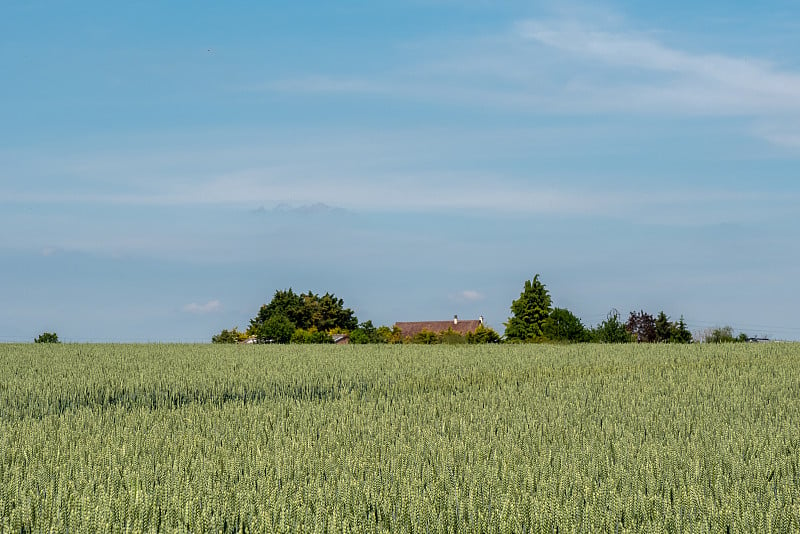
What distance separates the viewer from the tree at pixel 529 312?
46562 mm

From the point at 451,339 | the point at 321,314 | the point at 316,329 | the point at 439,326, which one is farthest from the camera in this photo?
the point at 439,326

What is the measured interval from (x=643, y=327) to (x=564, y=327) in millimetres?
4859

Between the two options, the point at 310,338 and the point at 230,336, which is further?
the point at 230,336

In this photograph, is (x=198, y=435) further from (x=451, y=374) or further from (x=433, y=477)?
(x=451, y=374)

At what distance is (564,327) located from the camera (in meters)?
43.2

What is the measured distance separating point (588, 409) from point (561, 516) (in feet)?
20.6

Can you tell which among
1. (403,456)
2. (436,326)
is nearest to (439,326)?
(436,326)

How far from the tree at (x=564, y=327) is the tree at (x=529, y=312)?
1.19 m

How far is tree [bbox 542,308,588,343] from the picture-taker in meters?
41.9

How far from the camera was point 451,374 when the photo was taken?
17.8 metres

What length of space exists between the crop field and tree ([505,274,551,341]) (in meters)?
30.2

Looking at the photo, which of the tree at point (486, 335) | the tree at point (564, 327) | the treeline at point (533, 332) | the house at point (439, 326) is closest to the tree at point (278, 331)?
the treeline at point (533, 332)

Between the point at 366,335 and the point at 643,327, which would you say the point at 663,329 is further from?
the point at 366,335

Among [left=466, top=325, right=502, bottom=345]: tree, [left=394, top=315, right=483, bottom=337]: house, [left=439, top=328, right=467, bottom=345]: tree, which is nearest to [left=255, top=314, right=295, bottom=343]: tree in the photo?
[left=439, top=328, right=467, bottom=345]: tree
